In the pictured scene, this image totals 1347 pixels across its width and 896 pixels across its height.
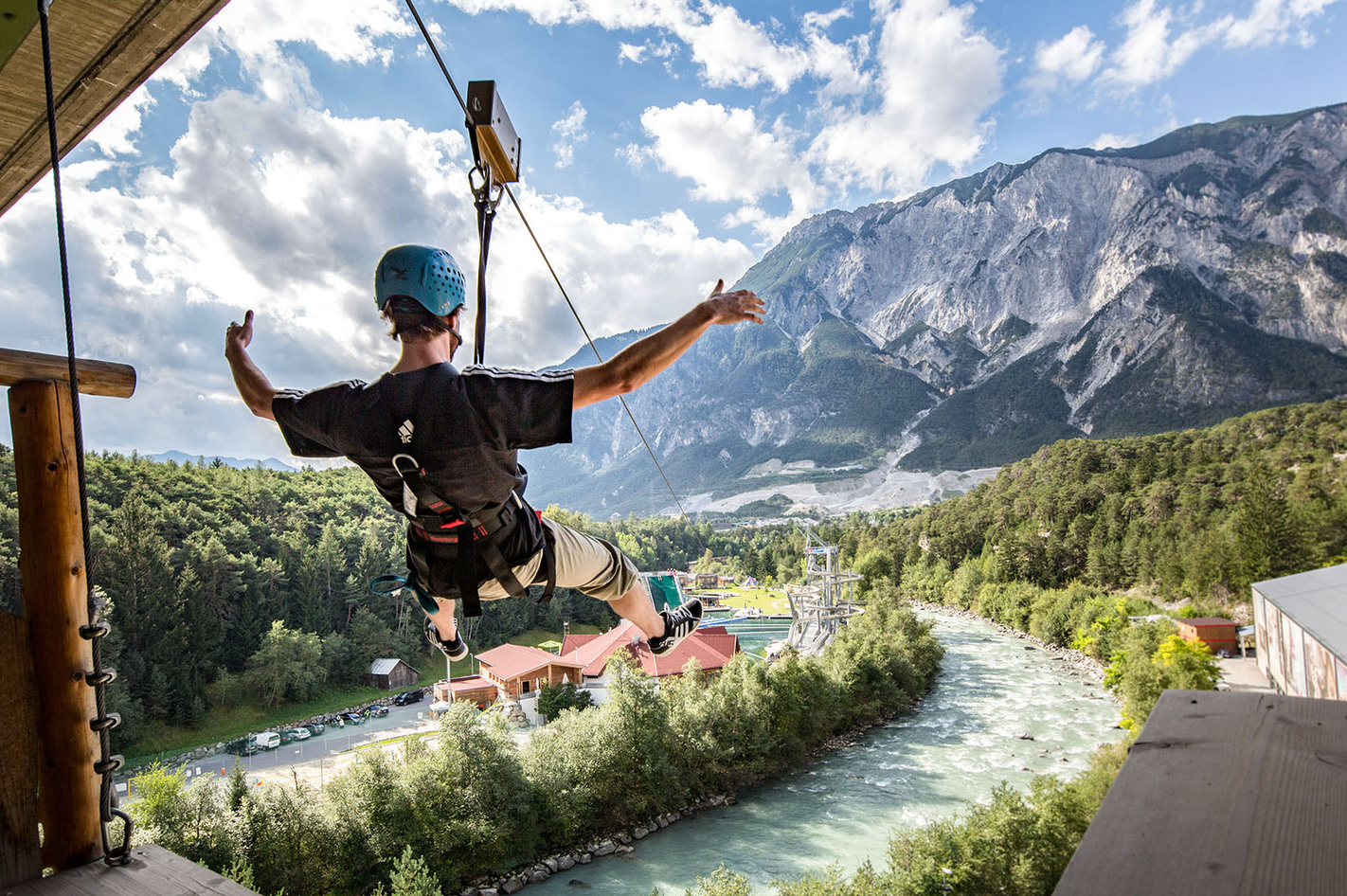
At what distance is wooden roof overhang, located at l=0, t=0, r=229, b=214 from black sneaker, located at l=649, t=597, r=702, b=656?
2606 millimetres

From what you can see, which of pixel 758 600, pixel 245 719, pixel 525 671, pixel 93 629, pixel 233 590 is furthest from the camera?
pixel 758 600

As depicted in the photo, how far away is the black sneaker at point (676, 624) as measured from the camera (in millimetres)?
3133

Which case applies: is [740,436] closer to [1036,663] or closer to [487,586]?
[1036,663]

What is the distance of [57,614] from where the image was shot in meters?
1.45

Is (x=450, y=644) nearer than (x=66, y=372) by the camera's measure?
No

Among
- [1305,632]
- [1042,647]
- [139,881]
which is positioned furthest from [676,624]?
[1042,647]

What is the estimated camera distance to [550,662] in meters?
28.8

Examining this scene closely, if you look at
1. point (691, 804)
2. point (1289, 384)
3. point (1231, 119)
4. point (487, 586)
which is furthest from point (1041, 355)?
point (487, 586)

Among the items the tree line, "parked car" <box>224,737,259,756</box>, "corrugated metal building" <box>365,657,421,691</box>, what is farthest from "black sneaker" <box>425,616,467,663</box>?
"corrugated metal building" <box>365,657,421,691</box>

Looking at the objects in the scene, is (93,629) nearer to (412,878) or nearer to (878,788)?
(412,878)

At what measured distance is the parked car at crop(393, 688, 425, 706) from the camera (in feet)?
104

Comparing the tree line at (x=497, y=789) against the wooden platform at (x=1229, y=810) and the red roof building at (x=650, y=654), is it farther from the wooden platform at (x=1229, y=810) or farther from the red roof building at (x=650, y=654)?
the wooden platform at (x=1229, y=810)

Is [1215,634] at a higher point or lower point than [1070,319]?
lower

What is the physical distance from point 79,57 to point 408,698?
1388 inches
